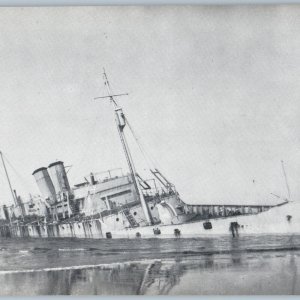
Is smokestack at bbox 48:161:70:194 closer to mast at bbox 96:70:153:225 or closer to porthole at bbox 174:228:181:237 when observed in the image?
mast at bbox 96:70:153:225

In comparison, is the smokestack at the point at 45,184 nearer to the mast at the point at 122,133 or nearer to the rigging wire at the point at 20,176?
the rigging wire at the point at 20,176

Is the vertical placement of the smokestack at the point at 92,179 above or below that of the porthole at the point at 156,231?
above

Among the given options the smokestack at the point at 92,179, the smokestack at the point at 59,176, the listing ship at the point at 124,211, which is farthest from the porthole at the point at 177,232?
the smokestack at the point at 59,176

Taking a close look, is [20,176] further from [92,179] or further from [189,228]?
[189,228]

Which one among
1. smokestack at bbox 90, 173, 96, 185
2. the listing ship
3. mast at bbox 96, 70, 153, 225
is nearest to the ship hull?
the listing ship

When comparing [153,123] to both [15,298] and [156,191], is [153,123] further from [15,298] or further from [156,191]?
[15,298]

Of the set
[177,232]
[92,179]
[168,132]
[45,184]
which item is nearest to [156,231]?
[177,232]
